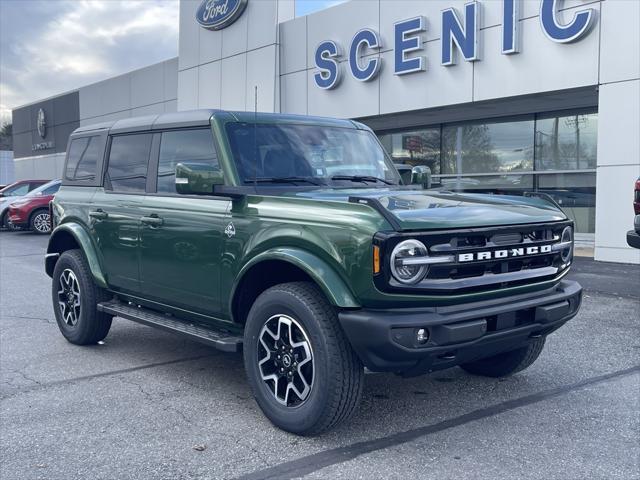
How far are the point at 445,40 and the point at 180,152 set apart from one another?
10951mm

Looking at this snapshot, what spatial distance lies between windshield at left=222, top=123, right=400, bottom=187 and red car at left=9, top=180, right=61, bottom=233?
16.1 m

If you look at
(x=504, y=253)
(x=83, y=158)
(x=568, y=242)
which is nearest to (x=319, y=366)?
(x=504, y=253)

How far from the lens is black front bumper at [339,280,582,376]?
142 inches

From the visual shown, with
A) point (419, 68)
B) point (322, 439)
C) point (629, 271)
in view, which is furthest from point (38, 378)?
point (419, 68)

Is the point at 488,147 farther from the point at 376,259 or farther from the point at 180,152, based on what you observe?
the point at 376,259

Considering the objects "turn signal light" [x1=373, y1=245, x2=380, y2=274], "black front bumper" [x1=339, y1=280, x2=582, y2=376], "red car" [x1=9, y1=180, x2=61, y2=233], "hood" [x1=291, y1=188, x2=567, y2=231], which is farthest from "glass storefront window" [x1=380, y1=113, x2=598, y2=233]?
"turn signal light" [x1=373, y1=245, x2=380, y2=274]

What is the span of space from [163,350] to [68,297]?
1.01m

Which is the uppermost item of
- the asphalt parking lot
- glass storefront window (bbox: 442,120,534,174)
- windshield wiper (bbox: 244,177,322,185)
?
glass storefront window (bbox: 442,120,534,174)

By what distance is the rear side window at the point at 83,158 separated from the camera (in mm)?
6270

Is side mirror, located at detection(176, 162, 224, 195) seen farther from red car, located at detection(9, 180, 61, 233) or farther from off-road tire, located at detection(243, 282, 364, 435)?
red car, located at detection(9, 180, 61, 233)

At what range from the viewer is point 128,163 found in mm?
5824

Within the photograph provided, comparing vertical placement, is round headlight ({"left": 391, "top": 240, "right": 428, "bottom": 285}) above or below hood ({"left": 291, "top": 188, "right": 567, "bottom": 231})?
below

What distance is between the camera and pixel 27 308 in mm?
8375

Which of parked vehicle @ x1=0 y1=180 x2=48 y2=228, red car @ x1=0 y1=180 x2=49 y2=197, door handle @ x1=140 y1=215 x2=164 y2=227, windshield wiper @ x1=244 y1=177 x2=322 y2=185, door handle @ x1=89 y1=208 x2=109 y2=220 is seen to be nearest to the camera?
windshield wiper @ x1=244 y1=177 x2=322 y2=185
